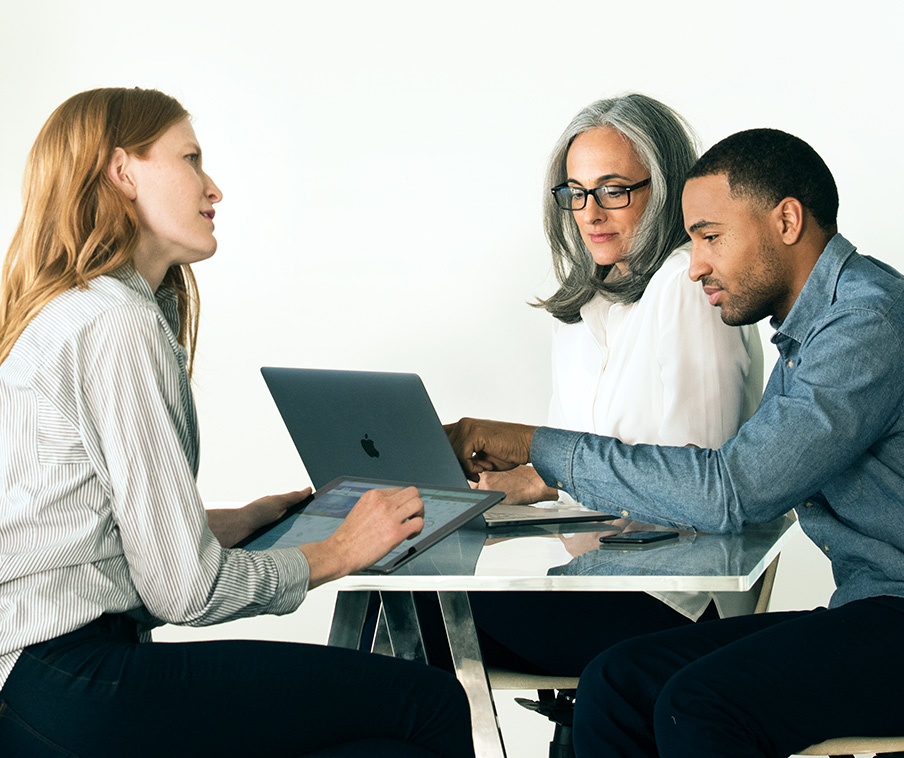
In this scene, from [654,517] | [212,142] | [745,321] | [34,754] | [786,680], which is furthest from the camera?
[212,142]

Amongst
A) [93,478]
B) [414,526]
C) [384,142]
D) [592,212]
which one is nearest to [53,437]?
[93,478]

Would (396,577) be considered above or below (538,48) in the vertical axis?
below

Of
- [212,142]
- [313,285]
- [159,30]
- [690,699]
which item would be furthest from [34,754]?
[159,30]

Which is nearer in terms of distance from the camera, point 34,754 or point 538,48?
point 34,754

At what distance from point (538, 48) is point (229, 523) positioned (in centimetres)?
189

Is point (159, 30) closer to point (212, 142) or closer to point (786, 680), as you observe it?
point (212, 142)

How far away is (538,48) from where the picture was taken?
9.45 feet

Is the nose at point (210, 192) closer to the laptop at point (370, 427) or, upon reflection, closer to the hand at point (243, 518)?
the laptop at point (370, 427)

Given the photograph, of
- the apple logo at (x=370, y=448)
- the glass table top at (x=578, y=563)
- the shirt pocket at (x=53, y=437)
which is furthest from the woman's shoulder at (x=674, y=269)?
the shirt pocket at (x=53, y=437)

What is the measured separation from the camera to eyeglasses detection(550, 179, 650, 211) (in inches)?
82.4

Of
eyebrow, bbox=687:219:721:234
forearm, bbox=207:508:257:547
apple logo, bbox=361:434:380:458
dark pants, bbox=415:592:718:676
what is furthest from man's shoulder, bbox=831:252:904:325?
forearm, bbox=207:508:257:547

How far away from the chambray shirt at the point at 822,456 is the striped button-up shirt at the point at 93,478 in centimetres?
67

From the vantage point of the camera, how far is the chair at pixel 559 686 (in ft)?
5.57

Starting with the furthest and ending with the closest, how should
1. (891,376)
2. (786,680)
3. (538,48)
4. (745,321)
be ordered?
(538,48) < (745,321) < (891,376) < (786,680)
